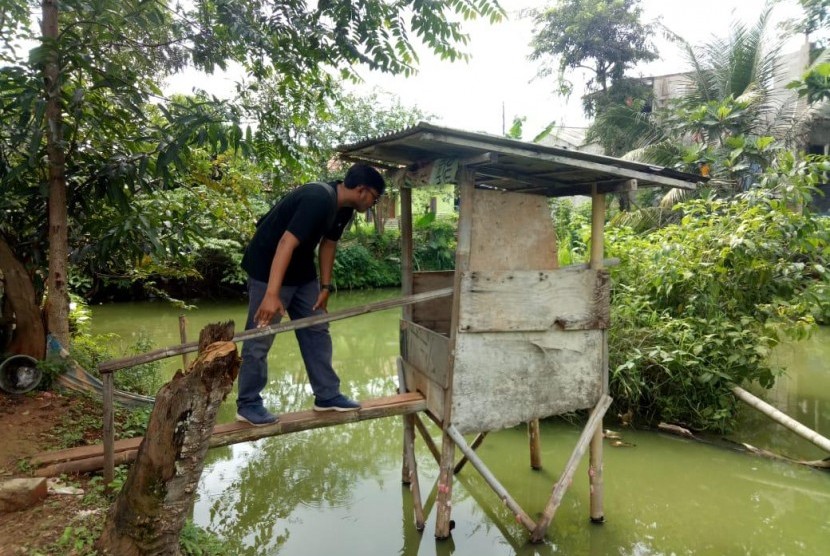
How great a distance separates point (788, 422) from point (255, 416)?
4.38 meters

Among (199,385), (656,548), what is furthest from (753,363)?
(199,385)

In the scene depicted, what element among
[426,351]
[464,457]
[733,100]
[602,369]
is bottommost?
[464,457]

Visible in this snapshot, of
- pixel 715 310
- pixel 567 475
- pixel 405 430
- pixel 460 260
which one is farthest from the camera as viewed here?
pixel 715 310

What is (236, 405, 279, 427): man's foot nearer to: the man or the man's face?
the man

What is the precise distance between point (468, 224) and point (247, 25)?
2358mm

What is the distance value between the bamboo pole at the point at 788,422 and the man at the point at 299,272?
12.4 feet

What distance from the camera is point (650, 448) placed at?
5.10 metres

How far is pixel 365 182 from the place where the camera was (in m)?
3.05

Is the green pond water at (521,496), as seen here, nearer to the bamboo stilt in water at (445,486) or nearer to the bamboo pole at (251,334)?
the bamboo stilt in water at (445,486)

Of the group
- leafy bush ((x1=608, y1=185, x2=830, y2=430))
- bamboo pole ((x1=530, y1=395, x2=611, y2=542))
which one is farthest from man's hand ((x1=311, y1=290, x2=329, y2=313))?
leafy bush ((x1=608, y1=185, x2=830, y2=430))

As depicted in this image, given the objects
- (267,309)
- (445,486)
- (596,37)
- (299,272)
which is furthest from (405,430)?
(596,37)

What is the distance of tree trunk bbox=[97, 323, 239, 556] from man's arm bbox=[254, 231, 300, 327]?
2.21 feet

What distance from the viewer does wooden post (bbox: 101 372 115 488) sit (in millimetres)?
2752

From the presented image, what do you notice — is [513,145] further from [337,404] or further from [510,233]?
[337,404]
